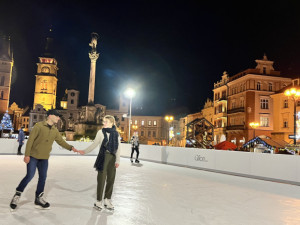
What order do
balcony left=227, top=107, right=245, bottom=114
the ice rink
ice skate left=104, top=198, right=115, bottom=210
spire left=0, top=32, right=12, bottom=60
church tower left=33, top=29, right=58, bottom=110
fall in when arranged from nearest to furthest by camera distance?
the ice rink, ice skate left=104, top=198, right=115, bottom=210, balcony left=227, top=107, right=245, bottom=114, spire left=0, top=32, right=12, bottom=60, church tower left=33, top=29, right=58, bottom=110

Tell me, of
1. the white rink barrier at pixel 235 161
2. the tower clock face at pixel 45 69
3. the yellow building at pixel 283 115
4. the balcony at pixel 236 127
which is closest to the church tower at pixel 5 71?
the tower clock face at pixel 45 69

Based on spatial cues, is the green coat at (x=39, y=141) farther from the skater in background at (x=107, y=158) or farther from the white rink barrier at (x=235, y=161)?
the white rink barrier at (x=235, y=161)

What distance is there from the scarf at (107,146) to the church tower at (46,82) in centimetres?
9839

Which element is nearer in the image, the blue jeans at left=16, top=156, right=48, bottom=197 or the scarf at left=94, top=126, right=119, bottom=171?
the blue jeans at left=16, top=156, right=48, bottom=197

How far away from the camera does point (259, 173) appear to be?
13.4 meters

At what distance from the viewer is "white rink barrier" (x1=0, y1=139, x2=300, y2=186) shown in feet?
40.4

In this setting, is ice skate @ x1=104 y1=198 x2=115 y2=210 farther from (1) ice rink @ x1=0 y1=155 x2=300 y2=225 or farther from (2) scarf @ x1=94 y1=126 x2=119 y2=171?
(2) scarf @ x1=94 y1=126 x2=119 y2=171

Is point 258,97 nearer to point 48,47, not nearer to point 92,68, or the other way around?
point 92,68

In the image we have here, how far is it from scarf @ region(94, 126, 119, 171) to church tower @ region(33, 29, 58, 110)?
9839 cm

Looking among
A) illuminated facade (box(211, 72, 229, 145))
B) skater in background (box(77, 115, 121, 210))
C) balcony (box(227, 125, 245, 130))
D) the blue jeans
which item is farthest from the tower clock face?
skater in background (box(77, 115, 121, 210))

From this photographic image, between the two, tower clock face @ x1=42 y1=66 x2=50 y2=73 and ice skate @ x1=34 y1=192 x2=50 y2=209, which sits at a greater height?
tower clock face @ x1=42 y1=66 x2=50 y2=73

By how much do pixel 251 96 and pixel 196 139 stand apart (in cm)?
2731

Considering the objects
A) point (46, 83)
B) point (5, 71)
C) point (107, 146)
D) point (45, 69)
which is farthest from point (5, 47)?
point (107, 146)

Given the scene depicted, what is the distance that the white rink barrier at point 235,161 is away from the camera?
40.4 feet
